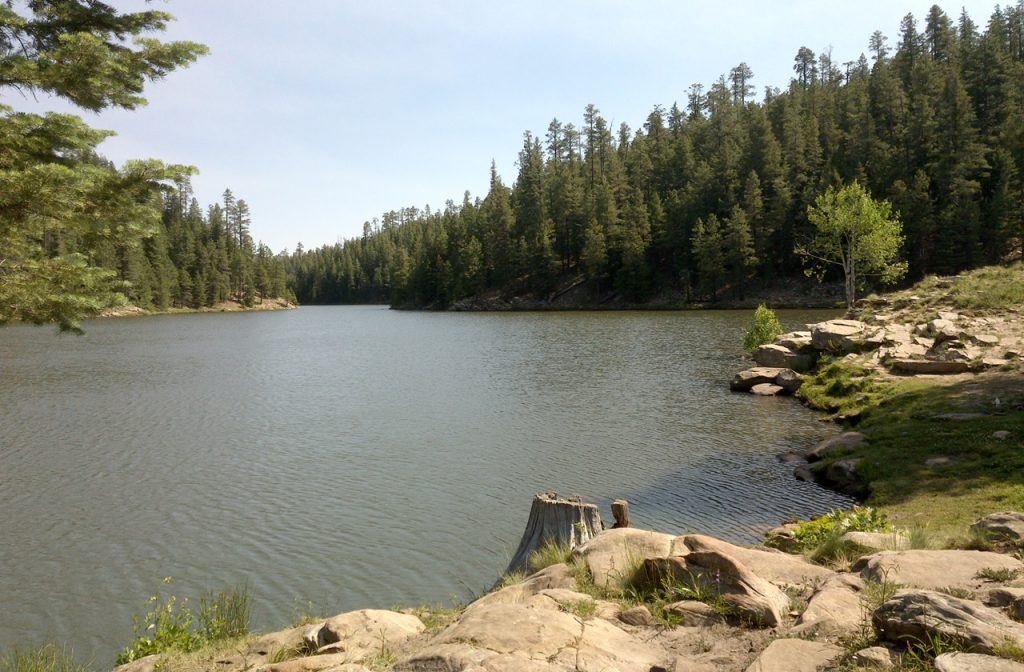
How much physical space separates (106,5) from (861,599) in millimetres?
11656

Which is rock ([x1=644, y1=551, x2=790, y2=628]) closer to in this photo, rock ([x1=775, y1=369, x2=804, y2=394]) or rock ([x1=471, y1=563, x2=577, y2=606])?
rock ([x1=471, y1=563, x2=577, y2=606])

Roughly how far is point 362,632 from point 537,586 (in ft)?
6.39

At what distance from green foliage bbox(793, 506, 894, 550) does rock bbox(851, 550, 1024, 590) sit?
180 cm

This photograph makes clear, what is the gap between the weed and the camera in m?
5.63

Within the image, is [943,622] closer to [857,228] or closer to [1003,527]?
[1003,527]

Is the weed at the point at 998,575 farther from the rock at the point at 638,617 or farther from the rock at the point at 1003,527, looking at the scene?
the rock at the point at 638,617

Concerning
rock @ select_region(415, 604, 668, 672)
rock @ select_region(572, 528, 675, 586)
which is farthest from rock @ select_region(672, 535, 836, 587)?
rock @ select_region(415, 604, 668, 672)

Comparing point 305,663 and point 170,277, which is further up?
point 170,277

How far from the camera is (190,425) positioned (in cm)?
2362

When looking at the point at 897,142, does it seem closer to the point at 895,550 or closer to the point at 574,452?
the point at 574,452

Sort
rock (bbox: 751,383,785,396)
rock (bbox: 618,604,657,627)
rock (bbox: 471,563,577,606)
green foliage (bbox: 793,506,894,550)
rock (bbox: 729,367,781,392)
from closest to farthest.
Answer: rock (bbox: 618,604,657,627) < rock (bbox: 471,563,577,606) < green foliage (bbox: 793,506,894,550) < rock (bbox: 751,383,785,396) < rock (bbox: 729,367,781,392)

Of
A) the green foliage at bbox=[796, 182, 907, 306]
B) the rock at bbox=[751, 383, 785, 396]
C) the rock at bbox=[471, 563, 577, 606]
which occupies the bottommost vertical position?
the rock at bbox=[751, 383, 785, 396]

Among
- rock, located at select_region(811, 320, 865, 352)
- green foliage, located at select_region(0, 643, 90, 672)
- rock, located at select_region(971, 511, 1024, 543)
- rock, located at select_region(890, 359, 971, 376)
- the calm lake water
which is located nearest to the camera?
green foliage, located at select_region(0, 643, 90, 672)

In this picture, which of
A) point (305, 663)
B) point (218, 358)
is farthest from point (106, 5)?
point (218, 358)
